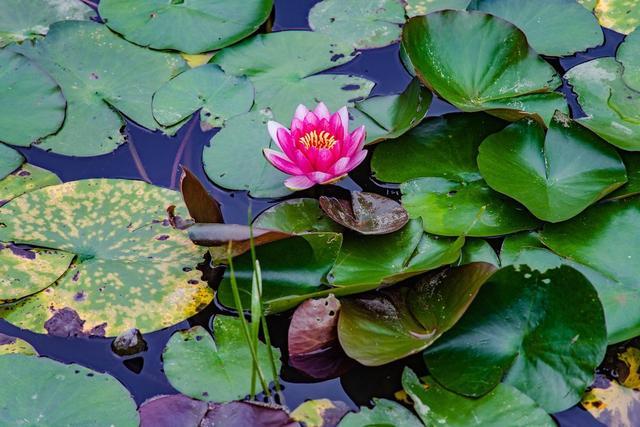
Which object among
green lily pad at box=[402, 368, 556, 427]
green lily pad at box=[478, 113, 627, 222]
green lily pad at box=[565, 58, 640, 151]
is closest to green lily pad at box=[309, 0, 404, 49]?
green lily pad at box=[565, 58, 640, 151]

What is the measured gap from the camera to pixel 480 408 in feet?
7.08

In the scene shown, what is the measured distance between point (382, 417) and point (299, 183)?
87 centimetres

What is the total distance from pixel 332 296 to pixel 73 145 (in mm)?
1284

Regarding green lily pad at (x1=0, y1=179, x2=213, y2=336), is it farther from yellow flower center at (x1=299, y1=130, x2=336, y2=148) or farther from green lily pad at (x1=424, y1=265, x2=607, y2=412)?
green lily pad at (x1=424, y1=265, x2=607, y2=412)

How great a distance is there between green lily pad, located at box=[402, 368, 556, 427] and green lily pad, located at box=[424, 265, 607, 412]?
3 centimetres

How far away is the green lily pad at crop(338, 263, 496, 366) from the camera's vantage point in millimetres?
2240

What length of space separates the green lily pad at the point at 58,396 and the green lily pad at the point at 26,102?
1.04 metres

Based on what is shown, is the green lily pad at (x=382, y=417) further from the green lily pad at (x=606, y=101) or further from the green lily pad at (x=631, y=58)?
the green lily pad at (x=631, y=58)

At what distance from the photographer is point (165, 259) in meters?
2.60

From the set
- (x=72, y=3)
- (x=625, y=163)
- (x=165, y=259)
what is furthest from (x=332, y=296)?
(x=72, y=3)

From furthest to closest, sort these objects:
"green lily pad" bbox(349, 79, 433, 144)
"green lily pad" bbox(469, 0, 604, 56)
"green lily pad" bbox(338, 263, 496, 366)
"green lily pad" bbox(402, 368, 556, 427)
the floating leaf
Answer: "green lily pad" bbox(469, 0, 604, 56), "green lily pad" bbox(349, 79, 433, 144), the floating leaf, "green lily pad" bbox(338, 263, 496, 366), "green lily pad" bbox(402, 368, 556, 427)

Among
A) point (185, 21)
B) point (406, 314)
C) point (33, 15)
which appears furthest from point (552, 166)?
point (33, 15)

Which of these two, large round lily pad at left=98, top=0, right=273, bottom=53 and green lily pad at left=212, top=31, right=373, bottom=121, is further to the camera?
large round lily pad at left=98, top=0, right=273, bottom=53

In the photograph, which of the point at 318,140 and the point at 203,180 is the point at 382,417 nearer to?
the point at 318,140
